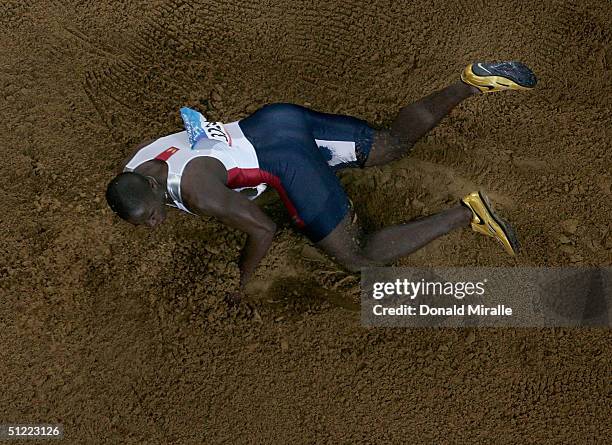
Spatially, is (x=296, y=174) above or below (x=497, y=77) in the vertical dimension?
below

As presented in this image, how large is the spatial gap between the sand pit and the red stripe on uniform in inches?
17.6

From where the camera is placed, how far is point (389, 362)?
3.39 metres

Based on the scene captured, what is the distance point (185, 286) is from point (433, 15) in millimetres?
2290

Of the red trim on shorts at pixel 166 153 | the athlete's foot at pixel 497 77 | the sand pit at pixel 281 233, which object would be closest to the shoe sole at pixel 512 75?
the athlete's foot at pixel 497 77

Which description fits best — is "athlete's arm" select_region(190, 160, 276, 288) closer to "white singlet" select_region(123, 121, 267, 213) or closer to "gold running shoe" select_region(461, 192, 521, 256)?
"white singlet" select_region(123, 121, 267, 213)

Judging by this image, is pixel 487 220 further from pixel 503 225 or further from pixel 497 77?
pixel 497 77

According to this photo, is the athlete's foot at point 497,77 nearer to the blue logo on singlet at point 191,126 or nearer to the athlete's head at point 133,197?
the blue logo on singlet at point 191,126

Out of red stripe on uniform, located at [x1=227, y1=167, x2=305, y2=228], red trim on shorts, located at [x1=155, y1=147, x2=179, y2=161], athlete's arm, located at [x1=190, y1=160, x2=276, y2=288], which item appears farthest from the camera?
red stripe on uniform, located at [x1=227, y1=167, x2=305, y2=228]

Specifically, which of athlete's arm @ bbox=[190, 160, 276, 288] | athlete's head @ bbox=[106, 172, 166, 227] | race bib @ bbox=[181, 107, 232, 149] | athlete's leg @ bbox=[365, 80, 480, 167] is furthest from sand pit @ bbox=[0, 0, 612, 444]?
athlete's head @ bbox=[106, 172, 166, 227]

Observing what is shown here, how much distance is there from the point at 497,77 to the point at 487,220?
734 millimetres

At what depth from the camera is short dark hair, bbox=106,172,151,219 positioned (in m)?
2.63

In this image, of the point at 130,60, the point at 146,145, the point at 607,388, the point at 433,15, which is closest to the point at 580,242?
the point at 607,388

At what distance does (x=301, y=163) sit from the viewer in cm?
305

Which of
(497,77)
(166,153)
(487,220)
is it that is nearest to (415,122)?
(497,77)
